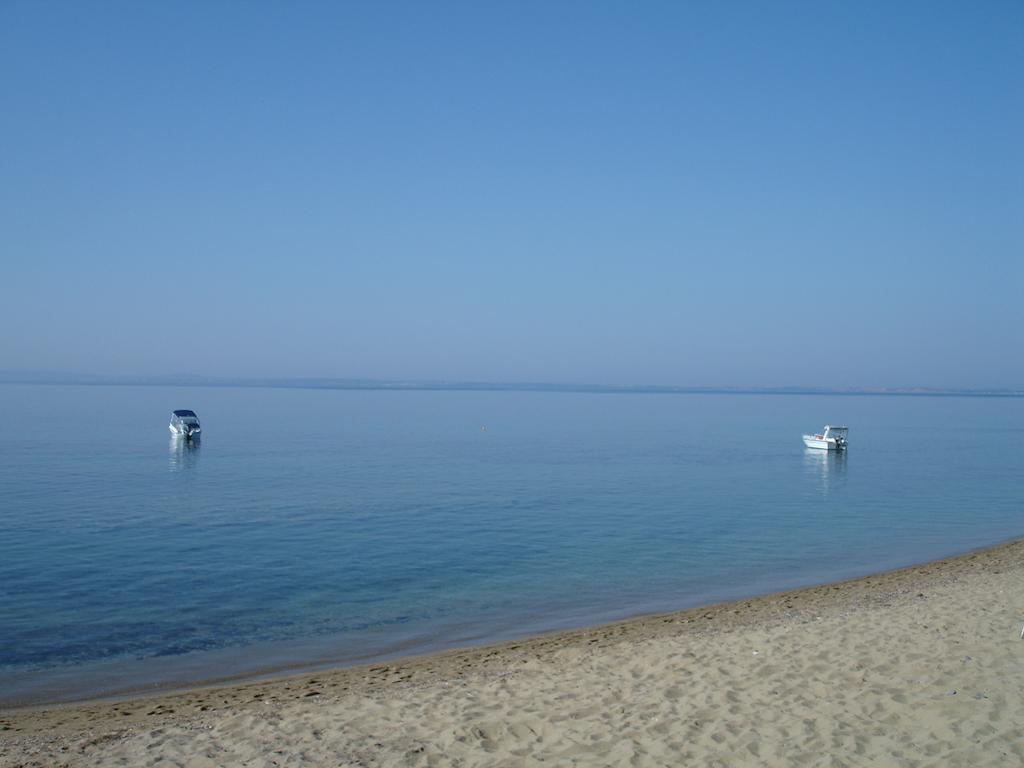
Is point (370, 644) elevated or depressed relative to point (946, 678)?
depressed

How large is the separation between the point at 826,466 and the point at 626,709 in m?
45.4

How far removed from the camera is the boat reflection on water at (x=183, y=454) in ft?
152

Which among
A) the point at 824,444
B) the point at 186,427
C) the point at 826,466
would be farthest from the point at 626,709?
the point at 186,427

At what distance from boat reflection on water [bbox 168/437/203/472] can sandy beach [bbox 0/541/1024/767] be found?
115ft

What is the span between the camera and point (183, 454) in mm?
53000

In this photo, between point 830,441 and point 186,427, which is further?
point 186,427

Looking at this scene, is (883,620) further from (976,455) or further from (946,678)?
(976,455)

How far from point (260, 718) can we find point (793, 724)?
621cm

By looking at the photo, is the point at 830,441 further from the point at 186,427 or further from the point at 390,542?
the point at 186,427

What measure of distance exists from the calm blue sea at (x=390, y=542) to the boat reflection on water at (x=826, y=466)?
13.4 inches

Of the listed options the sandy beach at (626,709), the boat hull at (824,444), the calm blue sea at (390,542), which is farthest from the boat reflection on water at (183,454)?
the boat hull at (824,444)

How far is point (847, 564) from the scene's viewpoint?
23.2 metres

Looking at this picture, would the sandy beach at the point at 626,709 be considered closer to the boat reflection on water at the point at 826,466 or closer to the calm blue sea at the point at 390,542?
the calm blue sea at the point at 390,542

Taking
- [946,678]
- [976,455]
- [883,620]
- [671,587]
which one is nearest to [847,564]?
[671,587]
